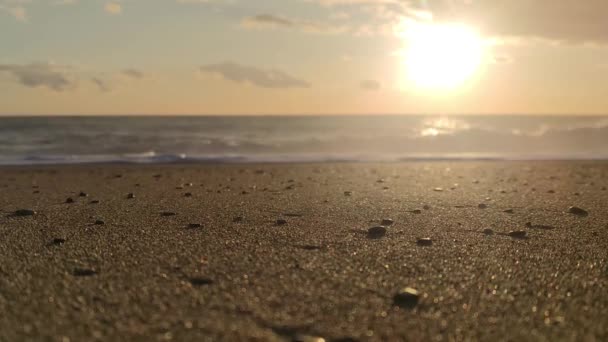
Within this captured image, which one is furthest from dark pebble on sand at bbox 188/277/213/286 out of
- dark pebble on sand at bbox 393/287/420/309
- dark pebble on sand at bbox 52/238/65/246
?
dark pebble on sand at bbox 52/238/65/246

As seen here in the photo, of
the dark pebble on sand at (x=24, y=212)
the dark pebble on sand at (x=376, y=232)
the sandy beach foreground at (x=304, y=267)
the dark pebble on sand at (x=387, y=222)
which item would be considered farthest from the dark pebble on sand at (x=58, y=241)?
the dark pebble on sand at (x=387, y=222)

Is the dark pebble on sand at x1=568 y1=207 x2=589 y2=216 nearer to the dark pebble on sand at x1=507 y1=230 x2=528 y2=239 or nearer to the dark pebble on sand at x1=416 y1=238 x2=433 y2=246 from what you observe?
the dark pebble on sand at x1=507 y1=230 x2=528 y2=239

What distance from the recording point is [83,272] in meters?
4.16

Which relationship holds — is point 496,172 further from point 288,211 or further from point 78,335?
point 78,335

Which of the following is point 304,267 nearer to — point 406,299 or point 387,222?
point 406,299

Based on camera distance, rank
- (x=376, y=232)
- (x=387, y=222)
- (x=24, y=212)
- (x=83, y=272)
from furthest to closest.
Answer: (x=24, y=212) → (x=387, y=222) → (x=376, y=232) → (x=83, y=272)

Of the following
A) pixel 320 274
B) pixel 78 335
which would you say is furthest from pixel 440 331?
pixel 78 335

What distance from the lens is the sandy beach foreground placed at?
313 cm

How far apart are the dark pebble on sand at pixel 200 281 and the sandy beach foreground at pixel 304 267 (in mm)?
14

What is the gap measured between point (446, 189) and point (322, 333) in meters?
7.27

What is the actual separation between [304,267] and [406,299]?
1.04 m

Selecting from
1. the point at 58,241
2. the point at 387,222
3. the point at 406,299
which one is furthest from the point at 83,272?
the point at 387,222

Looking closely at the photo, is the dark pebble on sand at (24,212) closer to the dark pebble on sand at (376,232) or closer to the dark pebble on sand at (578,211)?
the dark pebble on sand at (376,232)

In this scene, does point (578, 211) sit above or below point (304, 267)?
above
